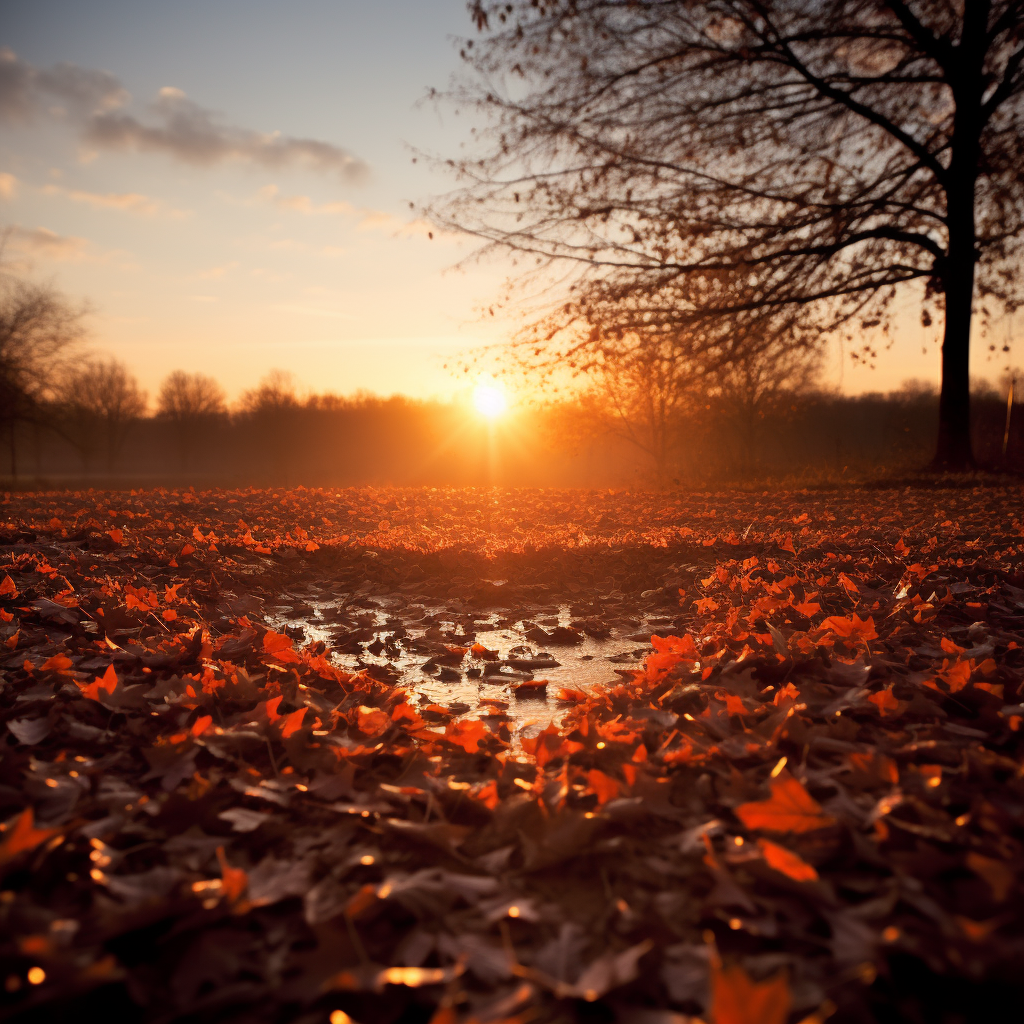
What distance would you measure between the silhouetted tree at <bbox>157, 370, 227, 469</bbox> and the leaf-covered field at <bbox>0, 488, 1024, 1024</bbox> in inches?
1989

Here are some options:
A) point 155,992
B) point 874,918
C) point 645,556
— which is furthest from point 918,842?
point 645,556

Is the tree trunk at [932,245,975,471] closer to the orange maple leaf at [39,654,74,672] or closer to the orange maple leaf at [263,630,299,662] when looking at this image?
the orange maple leaf at [263,630,299,662]

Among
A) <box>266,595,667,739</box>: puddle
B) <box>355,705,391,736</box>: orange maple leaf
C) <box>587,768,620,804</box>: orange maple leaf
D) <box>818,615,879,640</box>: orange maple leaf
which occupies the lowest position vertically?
<box>266,595,667,739</box>: puddle

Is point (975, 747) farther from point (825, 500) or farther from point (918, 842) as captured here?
point (825, 500)

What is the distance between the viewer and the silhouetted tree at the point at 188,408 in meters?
48.6

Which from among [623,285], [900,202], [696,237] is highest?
[900,202]

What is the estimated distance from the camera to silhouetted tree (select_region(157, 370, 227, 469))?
4862 cm

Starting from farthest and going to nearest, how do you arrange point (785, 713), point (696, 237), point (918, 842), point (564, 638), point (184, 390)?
point (184, 390) → point (696, 237) → point (564, 638) → point (785, 713) → point (918, 842)

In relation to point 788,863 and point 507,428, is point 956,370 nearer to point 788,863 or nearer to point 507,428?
point 788,863

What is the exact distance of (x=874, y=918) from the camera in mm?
1147

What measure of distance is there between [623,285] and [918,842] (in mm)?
8161

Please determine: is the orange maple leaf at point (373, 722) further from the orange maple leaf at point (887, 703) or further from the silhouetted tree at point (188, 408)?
the silhouetted tree at point (188, 408)

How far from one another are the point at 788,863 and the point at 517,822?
23.5 inches

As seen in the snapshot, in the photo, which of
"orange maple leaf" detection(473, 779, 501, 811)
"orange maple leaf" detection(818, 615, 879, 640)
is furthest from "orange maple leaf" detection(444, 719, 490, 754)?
"orange maple leaf" detection(818, 615, 879, 640)
